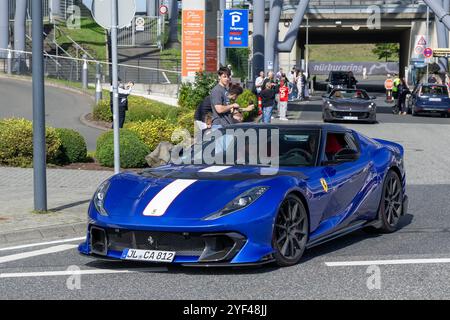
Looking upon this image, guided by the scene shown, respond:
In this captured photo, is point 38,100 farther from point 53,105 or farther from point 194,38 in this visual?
point 53,105

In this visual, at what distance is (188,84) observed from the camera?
1244 inches

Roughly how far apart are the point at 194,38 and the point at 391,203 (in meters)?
21.6

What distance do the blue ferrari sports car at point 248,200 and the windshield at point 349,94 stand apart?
2339 cm

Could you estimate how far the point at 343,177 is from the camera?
30.4ft

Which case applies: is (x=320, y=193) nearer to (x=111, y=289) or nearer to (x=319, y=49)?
(x=111, y=289)

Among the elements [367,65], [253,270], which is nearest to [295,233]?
[253,270]

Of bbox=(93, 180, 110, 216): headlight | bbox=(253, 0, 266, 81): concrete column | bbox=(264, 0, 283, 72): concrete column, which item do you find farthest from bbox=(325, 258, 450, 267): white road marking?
bbox=(264, 0, 283, 72): concrete column

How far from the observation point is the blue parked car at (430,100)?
38.2 meters

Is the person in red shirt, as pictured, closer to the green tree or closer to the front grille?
the front grille

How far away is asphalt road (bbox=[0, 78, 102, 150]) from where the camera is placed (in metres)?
27.1

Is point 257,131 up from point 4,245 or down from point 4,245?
up

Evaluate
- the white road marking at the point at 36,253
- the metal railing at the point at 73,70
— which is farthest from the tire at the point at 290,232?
the metal railing at the point at 73,70
